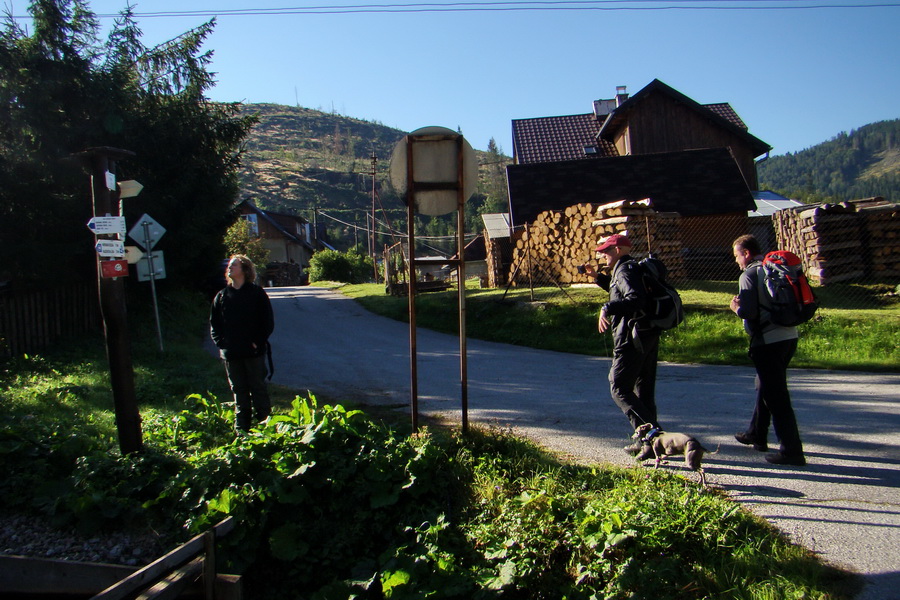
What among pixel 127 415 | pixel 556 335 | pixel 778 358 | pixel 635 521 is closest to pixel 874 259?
pixel 556 335

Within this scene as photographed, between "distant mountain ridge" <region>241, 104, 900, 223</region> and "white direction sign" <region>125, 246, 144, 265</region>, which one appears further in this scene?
"distant mountain ridge" <region>241, 104, 900, 223</region>

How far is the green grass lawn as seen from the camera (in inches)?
436

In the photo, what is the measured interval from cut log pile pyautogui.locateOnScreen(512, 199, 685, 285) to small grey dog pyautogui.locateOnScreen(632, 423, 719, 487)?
366 inches

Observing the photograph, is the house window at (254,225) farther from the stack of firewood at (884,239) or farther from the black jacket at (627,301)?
the black jacket at (627,301)

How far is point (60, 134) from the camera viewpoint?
13750 mm

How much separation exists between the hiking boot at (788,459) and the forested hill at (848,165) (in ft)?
510

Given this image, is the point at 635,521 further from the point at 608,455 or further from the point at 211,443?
the point at 211,443

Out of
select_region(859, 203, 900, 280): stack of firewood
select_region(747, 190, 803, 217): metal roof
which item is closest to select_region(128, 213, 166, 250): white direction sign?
select_region(859, 203, 900, 280): stack of firewood

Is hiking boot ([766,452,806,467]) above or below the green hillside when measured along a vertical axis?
below

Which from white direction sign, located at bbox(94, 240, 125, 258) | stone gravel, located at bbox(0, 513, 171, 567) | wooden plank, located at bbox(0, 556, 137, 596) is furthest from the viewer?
white direction sign, located at bbox(94, 240, 125, 258)

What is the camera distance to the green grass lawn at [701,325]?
1109cm

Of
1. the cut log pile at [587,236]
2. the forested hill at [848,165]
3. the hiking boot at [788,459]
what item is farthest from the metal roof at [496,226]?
the forested hill at [848,165]

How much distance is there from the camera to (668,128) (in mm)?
30688

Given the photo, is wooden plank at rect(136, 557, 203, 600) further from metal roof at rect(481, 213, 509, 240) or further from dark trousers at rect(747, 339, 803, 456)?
metal roof at rect(481, 213, 509, 240)
